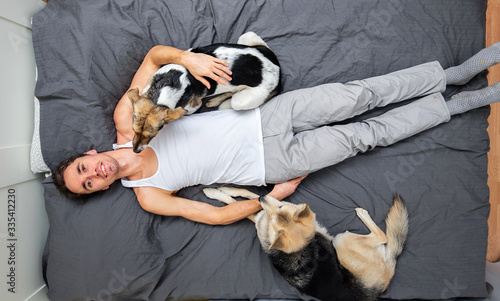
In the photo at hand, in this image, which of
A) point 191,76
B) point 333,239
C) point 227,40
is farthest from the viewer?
point 227,40

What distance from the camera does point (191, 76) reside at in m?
2.24

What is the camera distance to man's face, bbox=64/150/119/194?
2.32 metres

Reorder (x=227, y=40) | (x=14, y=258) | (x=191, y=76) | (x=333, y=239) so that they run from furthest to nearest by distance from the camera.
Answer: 1. (x=227, y=40)
2. (x=333, y=239)
3. (x=14, y=258)
4. (x=191, y=76)

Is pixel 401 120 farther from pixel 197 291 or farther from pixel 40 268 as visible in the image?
pixel 40 268

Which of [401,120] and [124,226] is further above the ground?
[401,120]

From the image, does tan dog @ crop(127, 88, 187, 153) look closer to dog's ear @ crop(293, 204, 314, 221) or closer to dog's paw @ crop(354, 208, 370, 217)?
dog's ear @ crop(293, 204, 314, 221)

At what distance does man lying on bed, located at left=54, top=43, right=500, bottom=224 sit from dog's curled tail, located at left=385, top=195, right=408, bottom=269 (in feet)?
1.77

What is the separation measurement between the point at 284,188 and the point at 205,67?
1097 millimetres

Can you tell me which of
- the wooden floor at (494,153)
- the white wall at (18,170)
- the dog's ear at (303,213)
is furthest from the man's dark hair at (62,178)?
the wooden floor at (494,153)

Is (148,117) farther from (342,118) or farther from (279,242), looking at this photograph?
(342,118)

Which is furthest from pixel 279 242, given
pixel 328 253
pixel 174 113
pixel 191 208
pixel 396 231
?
pixel 174 113

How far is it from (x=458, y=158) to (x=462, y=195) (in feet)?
0.98

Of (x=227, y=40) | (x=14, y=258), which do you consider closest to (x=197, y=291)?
(x=14, y=258)

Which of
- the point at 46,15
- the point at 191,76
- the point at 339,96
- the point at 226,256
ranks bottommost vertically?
the point at 226,256
